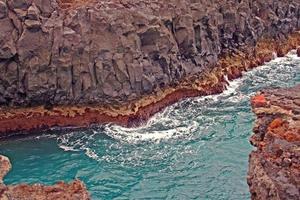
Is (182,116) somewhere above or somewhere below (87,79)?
below

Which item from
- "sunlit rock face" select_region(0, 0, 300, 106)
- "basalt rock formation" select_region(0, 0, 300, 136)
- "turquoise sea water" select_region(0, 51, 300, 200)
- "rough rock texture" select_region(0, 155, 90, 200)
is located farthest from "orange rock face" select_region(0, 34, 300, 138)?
"rough rock texture" select_region(0, 155, 90, 200)

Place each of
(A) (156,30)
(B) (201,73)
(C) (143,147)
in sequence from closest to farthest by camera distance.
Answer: (C) (143,147)
(A) (156,30)
(B) (201,73)

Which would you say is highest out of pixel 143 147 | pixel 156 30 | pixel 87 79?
pixel 156 30

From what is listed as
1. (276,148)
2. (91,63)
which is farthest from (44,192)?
(91,63)

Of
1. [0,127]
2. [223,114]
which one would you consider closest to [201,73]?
[223,114]

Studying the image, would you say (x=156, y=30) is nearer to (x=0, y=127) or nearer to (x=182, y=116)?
(x=182, y=116)

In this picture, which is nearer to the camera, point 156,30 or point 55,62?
point 55,62
